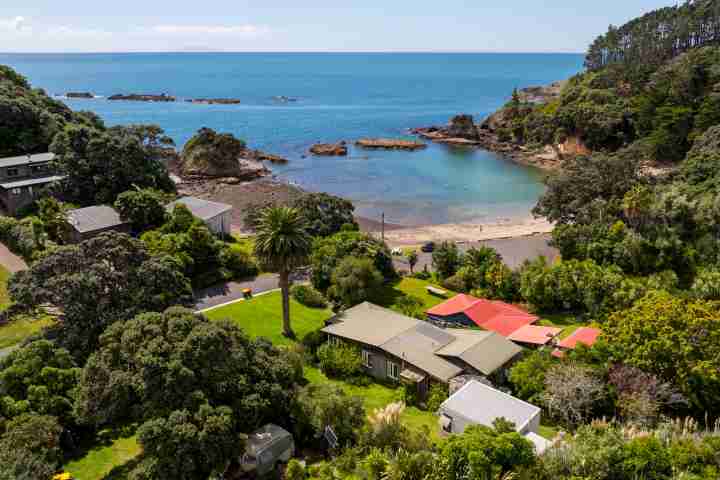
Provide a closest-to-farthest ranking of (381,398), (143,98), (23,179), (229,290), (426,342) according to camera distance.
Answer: (381,398)
(426,342)
(229,290)
(23,179)
(143,98)

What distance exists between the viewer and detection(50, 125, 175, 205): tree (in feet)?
172

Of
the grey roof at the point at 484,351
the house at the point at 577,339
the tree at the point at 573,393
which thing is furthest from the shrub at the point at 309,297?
the tree at the point at 573,393

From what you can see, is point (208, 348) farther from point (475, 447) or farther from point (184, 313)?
point (475, 447)

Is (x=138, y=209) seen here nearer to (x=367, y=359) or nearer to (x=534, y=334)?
(x=367, y=359)

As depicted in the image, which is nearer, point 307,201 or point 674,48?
point 307,201

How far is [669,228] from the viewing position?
A: 4331 centimetres

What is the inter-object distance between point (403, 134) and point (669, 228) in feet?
297

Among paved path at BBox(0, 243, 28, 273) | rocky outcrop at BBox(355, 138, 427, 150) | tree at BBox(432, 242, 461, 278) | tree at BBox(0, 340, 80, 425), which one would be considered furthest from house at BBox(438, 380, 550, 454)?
rocky outcrop at BBox(355, 138, 427, 150)

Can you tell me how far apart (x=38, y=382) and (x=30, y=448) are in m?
3.54

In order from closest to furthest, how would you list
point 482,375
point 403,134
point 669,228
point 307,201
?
point 482,375, point 669,228, point 307,201, point 403,134

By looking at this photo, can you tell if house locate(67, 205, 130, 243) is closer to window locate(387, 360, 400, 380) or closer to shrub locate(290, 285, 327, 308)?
shrub locate(290, 285, 327, 308)

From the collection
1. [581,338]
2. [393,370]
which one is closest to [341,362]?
[393,370]

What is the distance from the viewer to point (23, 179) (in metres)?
53.3

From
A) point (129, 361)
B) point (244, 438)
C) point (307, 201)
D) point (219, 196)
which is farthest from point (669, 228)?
point (219, 196)
